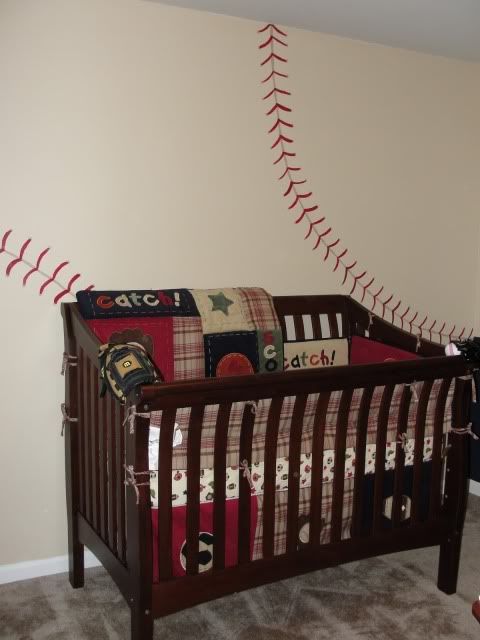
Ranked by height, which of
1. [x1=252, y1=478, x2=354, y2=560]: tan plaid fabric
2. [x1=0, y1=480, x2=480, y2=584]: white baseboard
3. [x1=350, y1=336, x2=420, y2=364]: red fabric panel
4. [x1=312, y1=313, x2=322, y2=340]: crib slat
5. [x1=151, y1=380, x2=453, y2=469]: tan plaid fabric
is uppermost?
[x1=312, y1=313, x2=322, y2=340]: crib slat

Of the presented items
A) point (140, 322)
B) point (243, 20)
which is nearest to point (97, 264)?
point (140, 322)

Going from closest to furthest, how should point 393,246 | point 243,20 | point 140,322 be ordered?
point 140,322
point 243,20
point 393,246

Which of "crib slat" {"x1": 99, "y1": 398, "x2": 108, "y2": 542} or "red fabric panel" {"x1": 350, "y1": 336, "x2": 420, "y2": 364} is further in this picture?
"red fabric panel" {"x1": 350, "y1": 336, "x2": 420, "y2": 364}

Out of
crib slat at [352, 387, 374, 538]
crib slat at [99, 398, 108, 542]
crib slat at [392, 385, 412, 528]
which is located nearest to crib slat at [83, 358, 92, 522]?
crib slat at [99, 398, 108, 542]

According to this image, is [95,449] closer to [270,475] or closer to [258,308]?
[270,475]

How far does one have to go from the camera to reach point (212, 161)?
2.34 metres

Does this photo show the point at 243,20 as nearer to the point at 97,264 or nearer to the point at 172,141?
the point at 172,141

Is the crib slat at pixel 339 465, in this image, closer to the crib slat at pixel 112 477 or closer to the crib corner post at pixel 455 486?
the crib corner post at pixel 455 486

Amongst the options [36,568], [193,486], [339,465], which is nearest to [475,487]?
[339,465]

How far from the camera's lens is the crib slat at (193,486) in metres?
1.60

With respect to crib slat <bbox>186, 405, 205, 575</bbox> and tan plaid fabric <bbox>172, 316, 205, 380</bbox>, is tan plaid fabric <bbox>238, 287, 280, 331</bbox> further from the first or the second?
crib slat <bbox>186, 405, 205, 575</bbox>

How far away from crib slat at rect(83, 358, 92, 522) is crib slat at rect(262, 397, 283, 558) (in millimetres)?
581

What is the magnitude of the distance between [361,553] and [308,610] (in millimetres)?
265

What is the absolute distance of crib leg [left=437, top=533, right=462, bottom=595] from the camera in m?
2.05
